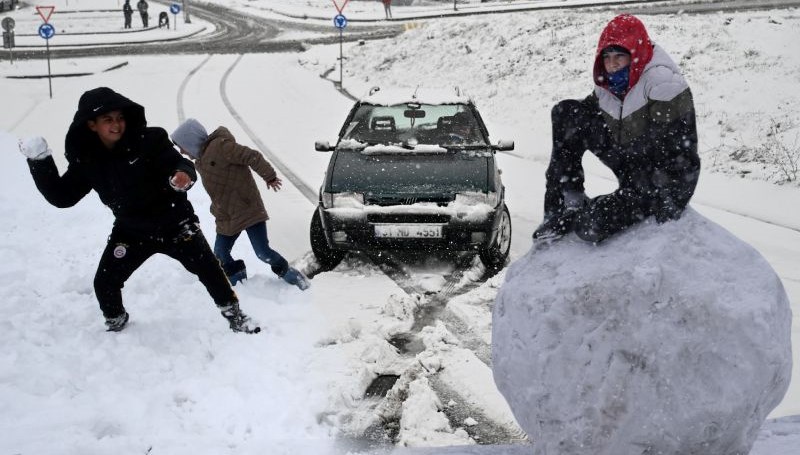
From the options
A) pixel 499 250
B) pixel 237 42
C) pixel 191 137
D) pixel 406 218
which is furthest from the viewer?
pixel 237 42

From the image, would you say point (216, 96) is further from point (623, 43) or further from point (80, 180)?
point (623, 43)

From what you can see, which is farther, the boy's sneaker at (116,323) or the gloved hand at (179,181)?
the boy's sneaker at (116,323)

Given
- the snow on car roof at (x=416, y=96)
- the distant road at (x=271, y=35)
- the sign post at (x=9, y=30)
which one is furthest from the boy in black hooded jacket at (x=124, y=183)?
the sign post at (x=9, y=30)

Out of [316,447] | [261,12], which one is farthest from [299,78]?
[261,12]

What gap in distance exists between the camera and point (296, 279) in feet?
18.1

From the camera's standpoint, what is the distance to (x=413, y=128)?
6797mm

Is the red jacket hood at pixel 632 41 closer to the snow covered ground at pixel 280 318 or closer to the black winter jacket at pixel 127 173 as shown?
the snow covered ground at pixel 280 318

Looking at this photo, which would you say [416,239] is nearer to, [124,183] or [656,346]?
[124,183]

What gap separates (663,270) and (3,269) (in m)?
5.12

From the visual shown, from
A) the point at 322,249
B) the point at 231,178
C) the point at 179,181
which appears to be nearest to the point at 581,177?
the point at 179,181

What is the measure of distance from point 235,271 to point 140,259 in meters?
1.15

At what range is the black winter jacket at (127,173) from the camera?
4.04 meters

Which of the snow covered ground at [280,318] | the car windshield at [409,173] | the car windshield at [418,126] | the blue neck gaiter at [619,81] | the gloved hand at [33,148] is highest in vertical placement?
the blue neck gaiter at [619,81]

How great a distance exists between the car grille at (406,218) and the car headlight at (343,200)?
0.57 ft
